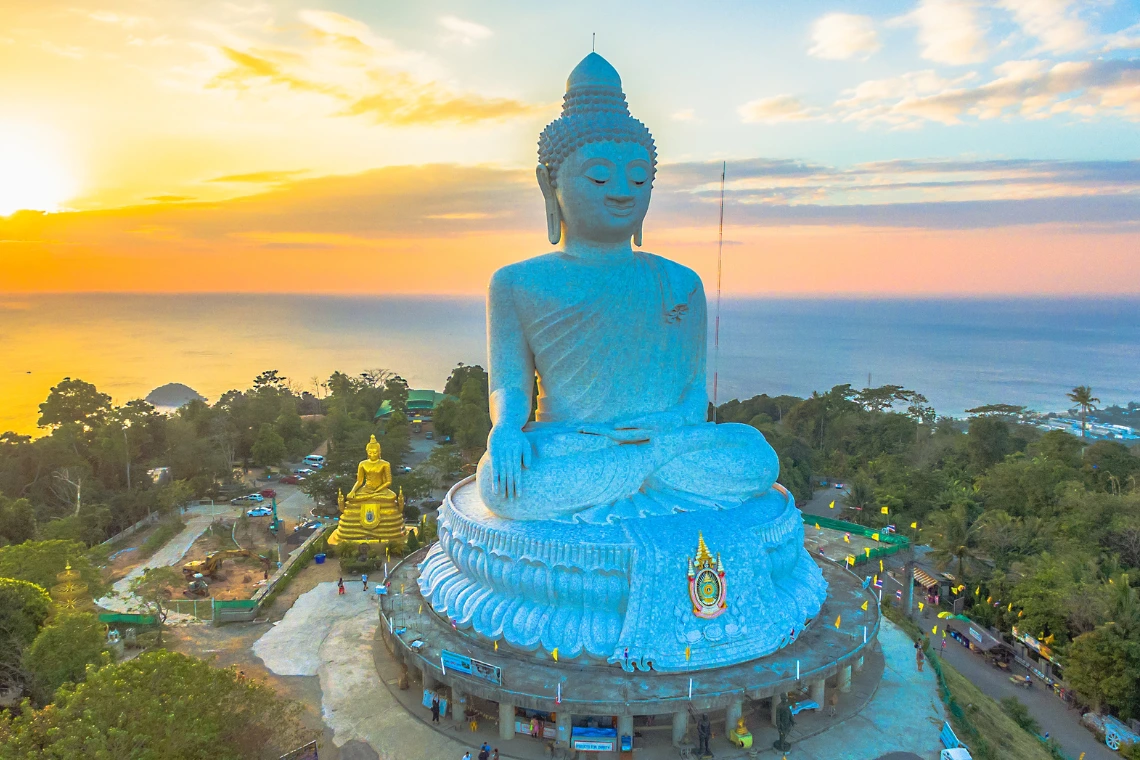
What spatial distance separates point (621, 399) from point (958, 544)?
11.2 meters

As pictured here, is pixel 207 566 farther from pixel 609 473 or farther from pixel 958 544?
pixel 958 544

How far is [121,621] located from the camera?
15000 millimetres

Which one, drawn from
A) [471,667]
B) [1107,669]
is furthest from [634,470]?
[1107,669]

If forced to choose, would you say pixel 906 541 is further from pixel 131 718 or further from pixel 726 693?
pixel 131 718

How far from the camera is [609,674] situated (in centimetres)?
1079

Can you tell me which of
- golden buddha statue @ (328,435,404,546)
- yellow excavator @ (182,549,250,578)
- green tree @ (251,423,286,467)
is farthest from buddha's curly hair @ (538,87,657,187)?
green tree @ (251,423,286,467)

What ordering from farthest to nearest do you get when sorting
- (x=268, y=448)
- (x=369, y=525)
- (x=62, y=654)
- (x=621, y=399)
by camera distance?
(x=268, y=448), (x=369, y=525), (x=621, y=399), (x=62, y=654)

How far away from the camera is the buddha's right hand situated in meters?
11.5

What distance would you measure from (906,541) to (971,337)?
148708 millimetres

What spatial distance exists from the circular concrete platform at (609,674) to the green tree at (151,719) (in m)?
2.75

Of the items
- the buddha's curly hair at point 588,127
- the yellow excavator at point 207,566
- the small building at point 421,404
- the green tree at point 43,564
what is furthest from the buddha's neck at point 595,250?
the small building at point 421,404

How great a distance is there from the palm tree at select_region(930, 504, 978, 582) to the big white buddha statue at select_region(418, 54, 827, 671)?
7.70m

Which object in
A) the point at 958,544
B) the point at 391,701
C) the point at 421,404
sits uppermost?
the point at 391,701

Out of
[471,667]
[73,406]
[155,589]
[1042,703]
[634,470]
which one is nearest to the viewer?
[471,667]
